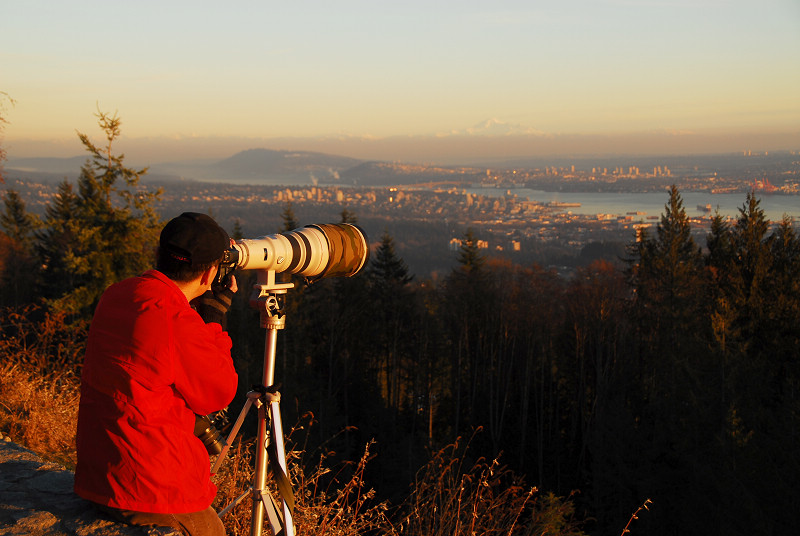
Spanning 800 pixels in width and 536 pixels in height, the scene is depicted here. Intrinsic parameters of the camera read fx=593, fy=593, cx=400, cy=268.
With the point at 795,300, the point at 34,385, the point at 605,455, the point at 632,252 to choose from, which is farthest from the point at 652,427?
the point at 34,385

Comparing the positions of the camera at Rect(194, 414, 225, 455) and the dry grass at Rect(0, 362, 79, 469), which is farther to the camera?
the dry grass at Rect(0, 362, 79, 469)

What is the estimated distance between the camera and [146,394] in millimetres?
2037

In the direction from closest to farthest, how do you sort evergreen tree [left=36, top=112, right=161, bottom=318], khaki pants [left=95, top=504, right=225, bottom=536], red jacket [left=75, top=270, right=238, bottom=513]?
1. red jacket [left=75, top=270, right=238, bottom=513]
2. khaki pants [left=95, top=504, right=225, bottom=536]
3. evergreen tree [left=36, top=112, right=161, bottom=318]

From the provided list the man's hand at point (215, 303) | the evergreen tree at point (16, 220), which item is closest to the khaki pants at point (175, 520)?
the man's hand at point (215, 303)

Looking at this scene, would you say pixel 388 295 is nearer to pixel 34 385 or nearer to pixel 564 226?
pixel 34 385

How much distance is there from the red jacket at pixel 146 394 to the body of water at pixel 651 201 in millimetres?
27165

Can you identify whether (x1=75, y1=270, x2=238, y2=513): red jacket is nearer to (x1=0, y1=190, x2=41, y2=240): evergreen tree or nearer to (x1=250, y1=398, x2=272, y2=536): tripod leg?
(x1=250, y1=398, x2=272, y2=536): tripod leg

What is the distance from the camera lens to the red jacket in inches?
79.6

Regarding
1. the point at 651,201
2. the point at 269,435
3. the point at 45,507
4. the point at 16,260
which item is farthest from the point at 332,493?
the point at 651,201

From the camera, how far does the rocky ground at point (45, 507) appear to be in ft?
7.41

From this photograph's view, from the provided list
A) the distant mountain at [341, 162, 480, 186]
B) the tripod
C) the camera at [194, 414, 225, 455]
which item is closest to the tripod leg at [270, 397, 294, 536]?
the tripod

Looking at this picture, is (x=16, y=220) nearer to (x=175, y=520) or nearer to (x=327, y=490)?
(x=327, y=490)

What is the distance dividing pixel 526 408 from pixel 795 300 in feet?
37.4

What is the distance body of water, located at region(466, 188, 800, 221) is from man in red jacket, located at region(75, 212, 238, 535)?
2711cm
